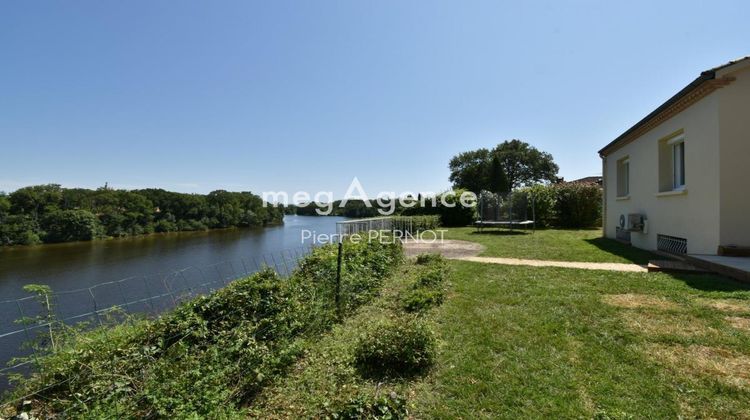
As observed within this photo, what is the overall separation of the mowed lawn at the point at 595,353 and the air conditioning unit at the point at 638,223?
376 cm

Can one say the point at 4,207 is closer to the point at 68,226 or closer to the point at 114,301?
the point at 68,226

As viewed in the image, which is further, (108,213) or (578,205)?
(108,213)

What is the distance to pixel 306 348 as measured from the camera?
336cm

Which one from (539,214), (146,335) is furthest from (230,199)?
(146,335)

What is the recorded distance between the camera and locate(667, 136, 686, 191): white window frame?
7180 millimetres

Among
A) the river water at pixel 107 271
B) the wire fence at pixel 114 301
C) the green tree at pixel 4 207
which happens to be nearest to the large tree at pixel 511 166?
the river water at pixel 107 271

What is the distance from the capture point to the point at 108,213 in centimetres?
4428

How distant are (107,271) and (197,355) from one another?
26.1m

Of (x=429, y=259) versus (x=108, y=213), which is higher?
(x=108, y=213)

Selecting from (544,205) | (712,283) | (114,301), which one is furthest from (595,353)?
(114,301)

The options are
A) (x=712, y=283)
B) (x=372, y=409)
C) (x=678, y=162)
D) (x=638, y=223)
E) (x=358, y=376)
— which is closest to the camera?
(x=372, y=409)

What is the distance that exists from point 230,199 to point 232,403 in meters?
66.1

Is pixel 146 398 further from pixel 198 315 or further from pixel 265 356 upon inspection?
pixel 198 315

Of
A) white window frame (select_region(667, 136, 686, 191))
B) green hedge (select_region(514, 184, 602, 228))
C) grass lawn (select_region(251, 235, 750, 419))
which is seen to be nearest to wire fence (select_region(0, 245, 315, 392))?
grass lawn (select_region(251, 235, 750, 419))
